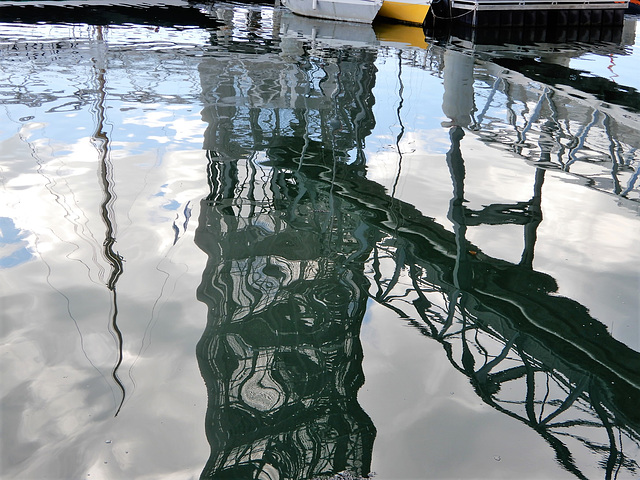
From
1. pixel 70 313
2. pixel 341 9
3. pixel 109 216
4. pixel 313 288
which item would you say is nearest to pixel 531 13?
pixel 341 9

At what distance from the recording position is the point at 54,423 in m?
2.88

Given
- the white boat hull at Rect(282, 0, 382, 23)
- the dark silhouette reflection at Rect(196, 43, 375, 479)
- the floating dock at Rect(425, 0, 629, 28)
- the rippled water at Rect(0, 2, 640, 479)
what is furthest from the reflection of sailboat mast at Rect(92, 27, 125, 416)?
the floating dock at Rect(425, 0, 629, 28)

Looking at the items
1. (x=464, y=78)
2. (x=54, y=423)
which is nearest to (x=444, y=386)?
(x=54, y=423)

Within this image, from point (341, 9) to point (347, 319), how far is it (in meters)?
20.6

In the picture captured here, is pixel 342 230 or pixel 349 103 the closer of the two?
pixel 342 230

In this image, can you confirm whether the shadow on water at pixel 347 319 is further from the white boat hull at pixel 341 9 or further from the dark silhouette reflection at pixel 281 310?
the white boat hull at pixel 341 9

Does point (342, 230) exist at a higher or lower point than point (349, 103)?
lower

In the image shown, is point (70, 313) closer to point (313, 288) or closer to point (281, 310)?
point (281, 310)

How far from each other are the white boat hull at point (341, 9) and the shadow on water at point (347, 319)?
54.6ft

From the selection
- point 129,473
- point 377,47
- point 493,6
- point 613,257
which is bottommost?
point 129,473

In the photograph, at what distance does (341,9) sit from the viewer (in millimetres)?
22547

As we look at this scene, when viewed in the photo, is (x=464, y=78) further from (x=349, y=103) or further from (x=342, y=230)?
(x=342, y=230)

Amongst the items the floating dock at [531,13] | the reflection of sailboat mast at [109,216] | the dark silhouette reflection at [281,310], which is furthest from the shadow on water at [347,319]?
the floating dock at [531,13]

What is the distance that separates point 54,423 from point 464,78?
1003cm
